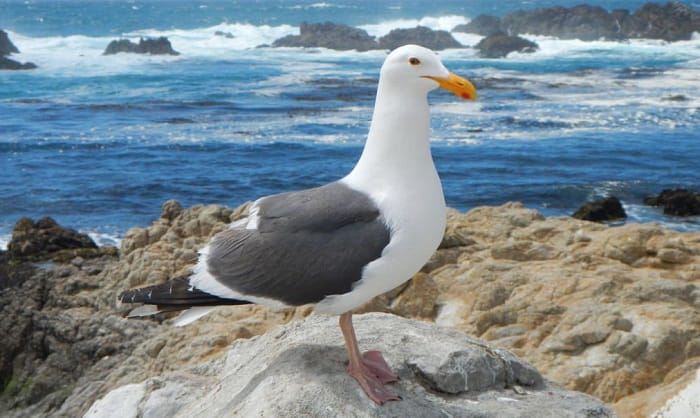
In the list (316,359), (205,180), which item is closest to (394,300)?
(316,359)

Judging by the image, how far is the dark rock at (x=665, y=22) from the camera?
1126 inches

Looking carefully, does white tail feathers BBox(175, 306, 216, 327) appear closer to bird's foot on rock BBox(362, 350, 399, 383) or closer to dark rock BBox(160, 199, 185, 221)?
bird's foot on rock BBox(362, 350, 399, 383)

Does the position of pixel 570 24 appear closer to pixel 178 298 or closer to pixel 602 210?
pixel 602 210

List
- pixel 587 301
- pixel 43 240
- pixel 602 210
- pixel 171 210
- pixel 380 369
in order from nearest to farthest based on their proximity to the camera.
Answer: pixel 380 369, pixel 587 301, pixel 171 210, pixel 43 240, pixel 602 210

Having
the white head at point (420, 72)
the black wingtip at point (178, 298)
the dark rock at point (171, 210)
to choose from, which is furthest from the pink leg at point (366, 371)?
the dark rock at point (171, 210)

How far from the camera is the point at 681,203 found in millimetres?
13406

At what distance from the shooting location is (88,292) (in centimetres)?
930

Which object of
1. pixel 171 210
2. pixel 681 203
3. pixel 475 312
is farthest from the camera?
pixel 681 203

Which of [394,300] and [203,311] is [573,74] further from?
[203,311]

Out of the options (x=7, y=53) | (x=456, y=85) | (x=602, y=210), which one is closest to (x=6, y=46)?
(x=7, y=53)

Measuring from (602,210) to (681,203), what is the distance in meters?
1.59

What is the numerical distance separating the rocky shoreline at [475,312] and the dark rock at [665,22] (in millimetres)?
22123

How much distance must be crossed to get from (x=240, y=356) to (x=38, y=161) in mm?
12049

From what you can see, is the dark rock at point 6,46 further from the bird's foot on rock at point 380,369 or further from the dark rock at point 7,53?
the bird's foot on rock at point 380,369
